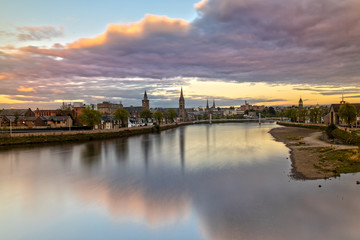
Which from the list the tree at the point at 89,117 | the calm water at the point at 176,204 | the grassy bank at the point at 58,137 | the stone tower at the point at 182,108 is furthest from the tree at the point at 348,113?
the stone tower at the point at 182,108

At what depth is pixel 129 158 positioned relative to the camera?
34.5 metres

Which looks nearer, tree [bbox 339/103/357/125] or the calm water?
the calm water

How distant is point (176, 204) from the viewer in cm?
1656

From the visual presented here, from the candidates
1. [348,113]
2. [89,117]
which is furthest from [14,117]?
[348,113]

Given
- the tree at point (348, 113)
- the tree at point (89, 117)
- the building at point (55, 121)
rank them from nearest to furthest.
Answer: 1. the tree at point (348, 113)
2. the tree at point (89, 117)
3. the building at point (55, 121)

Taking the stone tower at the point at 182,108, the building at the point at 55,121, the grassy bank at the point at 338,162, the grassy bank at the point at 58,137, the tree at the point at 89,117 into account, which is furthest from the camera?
the stone tower at the point at 182,108

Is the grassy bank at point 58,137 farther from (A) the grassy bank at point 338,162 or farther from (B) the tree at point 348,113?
(B) the tree at point 348,113

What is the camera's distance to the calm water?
42.3ft

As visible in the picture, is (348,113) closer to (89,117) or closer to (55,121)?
(89,117)

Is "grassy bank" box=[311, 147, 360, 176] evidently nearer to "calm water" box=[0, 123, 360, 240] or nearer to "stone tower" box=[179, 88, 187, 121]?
"calm water" box=[0, 123, 360, 240]

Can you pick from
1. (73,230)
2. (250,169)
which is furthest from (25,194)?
(250,169)

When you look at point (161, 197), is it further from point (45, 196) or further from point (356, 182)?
point (356, 182)

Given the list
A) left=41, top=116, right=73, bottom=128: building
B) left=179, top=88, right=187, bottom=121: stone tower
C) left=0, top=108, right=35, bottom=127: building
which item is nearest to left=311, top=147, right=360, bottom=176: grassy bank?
left=41, top=116, right=73, bottom=128: building

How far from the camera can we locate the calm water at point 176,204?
12.9 m
